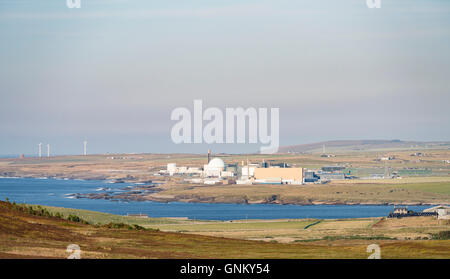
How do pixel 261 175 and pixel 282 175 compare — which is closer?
pixel 282 175

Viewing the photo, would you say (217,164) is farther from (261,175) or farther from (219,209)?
(219,209)

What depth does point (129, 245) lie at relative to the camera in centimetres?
2494

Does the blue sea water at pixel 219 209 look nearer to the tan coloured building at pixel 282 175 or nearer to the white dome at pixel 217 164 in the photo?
the tan coloured building at pixel 282 175

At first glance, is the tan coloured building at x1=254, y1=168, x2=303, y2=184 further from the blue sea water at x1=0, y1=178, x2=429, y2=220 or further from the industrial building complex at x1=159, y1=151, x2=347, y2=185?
the blue sea water at x1=0, y1=178, x2=429, y2=220

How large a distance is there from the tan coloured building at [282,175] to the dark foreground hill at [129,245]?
134568mm

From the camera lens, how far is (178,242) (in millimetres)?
27672

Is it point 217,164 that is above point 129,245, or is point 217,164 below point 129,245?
below

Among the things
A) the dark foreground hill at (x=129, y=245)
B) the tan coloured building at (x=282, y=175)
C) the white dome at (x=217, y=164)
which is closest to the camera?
the dark foreground hill at (x=129, y=245)

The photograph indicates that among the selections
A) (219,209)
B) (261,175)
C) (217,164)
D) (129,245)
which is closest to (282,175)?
(261,175)

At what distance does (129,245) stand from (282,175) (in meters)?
142

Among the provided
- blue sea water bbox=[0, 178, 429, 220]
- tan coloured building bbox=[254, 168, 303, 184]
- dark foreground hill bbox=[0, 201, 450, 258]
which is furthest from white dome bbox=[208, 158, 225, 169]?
dark foreground hill bbox=[0, 201, 450, 258]

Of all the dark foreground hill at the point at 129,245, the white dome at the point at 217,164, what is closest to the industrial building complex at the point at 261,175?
the white dome at the point at 217,164

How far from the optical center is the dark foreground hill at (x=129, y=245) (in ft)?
70.8
